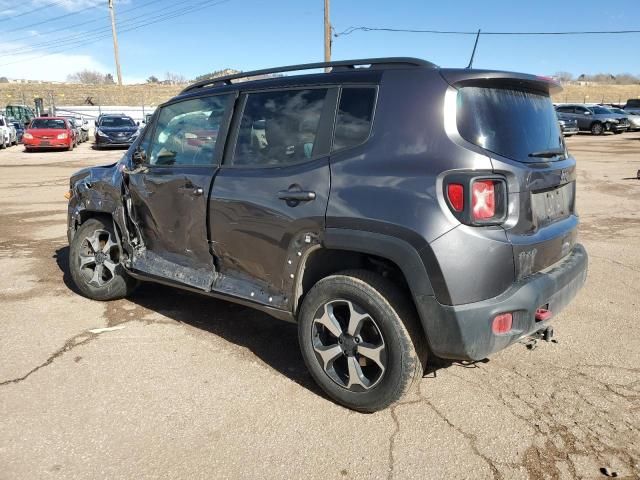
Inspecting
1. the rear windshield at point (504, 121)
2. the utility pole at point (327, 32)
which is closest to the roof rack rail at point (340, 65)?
the rear windshield at point (504, 121)

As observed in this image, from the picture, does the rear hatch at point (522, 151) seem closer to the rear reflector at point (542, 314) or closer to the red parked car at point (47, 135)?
the rear reflector at point (542, 314)

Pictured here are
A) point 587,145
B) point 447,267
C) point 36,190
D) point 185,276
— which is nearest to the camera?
point 447,267

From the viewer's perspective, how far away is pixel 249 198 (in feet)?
11.4

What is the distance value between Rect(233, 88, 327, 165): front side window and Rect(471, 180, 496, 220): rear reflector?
1059mm

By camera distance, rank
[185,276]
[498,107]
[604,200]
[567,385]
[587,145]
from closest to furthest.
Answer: [498,107] < [567,385] < [185,276] < [604,200] < [587,145]

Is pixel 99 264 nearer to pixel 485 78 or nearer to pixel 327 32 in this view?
pixel 485 78

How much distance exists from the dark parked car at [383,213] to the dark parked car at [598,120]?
108ft

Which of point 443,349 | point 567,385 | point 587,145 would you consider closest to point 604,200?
point 567,385

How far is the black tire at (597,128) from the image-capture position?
106 ft

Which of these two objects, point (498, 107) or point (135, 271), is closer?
point (498, 107)

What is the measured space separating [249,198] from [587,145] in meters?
25.6

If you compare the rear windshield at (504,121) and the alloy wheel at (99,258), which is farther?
the alloy wheel at (99,258)

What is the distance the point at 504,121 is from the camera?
9.72ft

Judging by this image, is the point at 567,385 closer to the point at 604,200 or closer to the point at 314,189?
the point at 314,189
